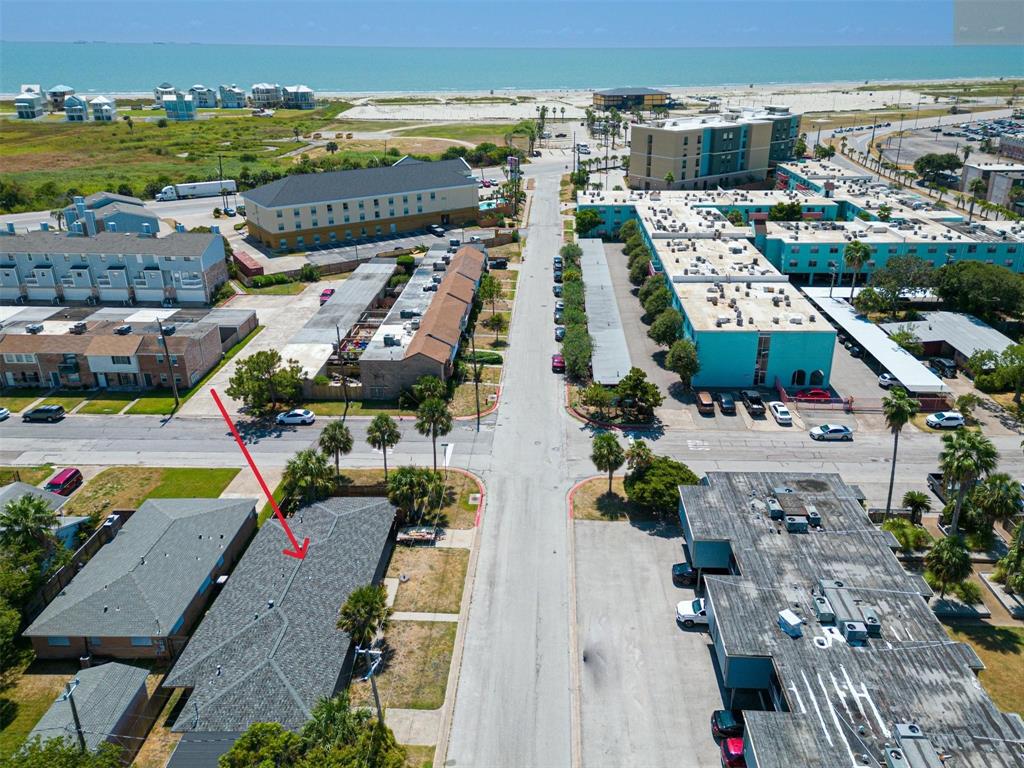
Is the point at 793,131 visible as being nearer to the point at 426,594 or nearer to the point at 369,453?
the point at 369,453

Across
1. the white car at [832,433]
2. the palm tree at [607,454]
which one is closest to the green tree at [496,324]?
the palm tree at [607,454]

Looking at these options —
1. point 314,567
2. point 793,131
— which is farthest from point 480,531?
point 793,131

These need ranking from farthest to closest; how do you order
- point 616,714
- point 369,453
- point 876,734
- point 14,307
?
1. point 14,307
2. point 369,453
3. point 616,714
4. point 876,734

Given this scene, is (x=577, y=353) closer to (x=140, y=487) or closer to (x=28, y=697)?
(x=140, y=487)

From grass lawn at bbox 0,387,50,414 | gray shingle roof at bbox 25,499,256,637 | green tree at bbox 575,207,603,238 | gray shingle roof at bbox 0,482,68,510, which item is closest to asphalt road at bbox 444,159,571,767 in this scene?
gray shingle roof at bbox 25,499,256,637

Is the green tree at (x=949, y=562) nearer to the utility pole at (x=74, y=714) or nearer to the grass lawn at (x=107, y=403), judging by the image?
the utility pole at (x=74, y=714)
